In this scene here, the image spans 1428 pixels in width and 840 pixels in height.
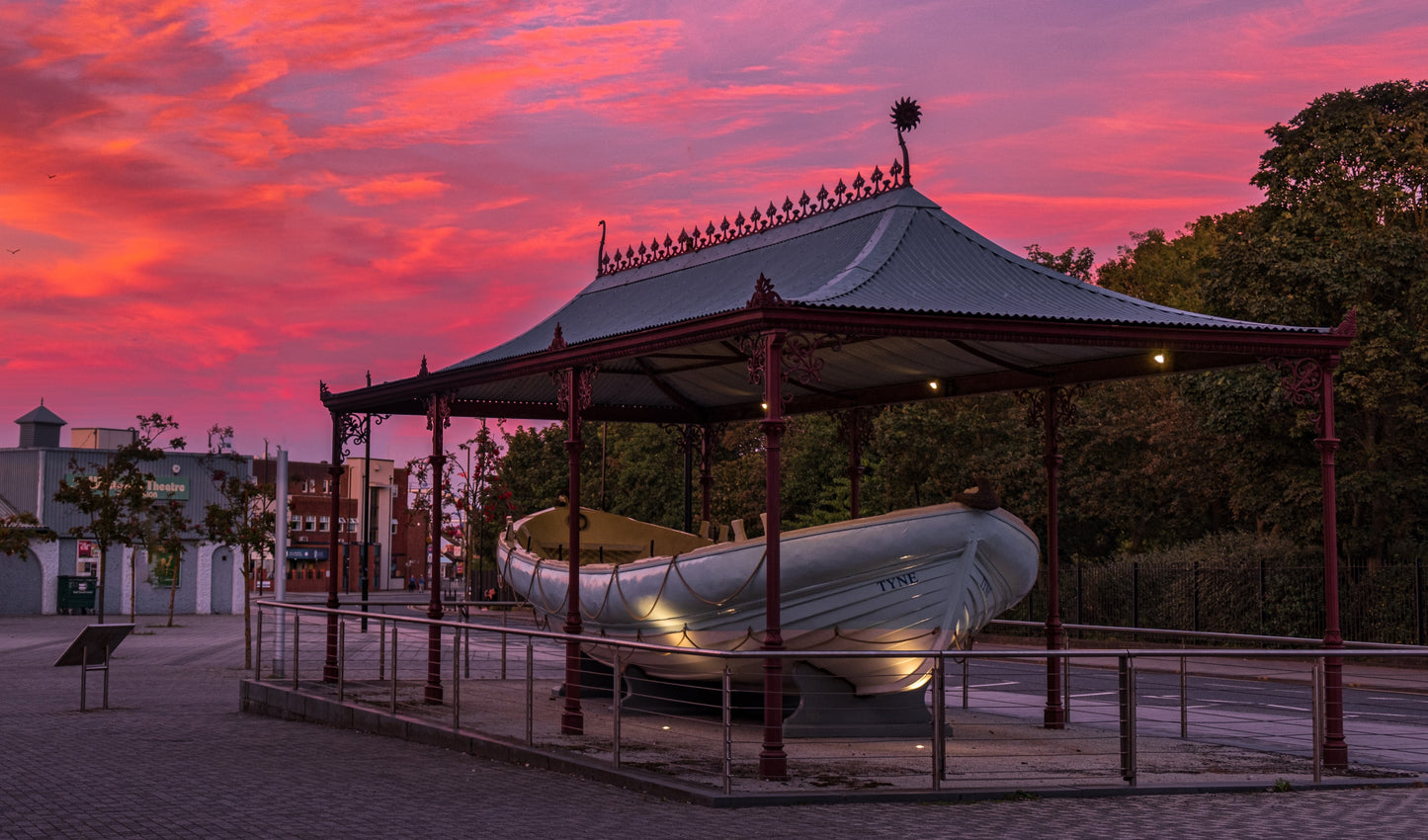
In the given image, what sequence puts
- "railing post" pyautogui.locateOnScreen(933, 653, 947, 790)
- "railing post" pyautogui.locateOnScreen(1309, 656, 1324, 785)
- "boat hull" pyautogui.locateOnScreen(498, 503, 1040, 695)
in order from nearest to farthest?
"railing post" pyautogui.locateOnScreen(933, 653, 947, 790), "railing post" pyautogui.locateOnScreen(1309, 656, 1324, 785), "boat hull" pyautogui.locateOnScreen(498, 503, 1040, 695)

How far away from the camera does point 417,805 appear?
10.8 meters

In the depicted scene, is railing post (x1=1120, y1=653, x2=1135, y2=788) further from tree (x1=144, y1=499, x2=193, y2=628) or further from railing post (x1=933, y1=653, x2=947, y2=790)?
tree (x1=144, y1=499, x2=193, y2=628)

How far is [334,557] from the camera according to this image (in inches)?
812

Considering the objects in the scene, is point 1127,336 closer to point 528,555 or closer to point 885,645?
point 885,645

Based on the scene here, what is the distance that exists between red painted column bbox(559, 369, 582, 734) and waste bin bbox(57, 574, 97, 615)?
44.3 m

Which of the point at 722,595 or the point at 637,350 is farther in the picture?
the point at 722,595

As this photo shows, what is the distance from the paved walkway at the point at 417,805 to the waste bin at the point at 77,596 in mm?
41560

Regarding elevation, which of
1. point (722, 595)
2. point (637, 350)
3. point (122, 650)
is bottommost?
point (122, 650)

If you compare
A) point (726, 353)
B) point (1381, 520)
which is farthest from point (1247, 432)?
point (726, 353)

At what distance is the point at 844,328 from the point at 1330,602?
5.25 meters

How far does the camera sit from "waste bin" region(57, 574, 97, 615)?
54.0 meters

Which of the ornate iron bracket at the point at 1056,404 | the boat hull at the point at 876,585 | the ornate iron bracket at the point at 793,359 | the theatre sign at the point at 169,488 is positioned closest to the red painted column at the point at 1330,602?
the boat hull at the point at 876,585

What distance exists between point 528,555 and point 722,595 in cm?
513

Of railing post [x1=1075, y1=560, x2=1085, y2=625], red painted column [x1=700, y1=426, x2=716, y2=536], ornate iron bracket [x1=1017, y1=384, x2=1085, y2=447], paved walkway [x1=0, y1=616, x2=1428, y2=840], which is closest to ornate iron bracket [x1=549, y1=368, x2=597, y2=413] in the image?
paved walkway [x1=0, y1=616, x2=1428, y2=840]
